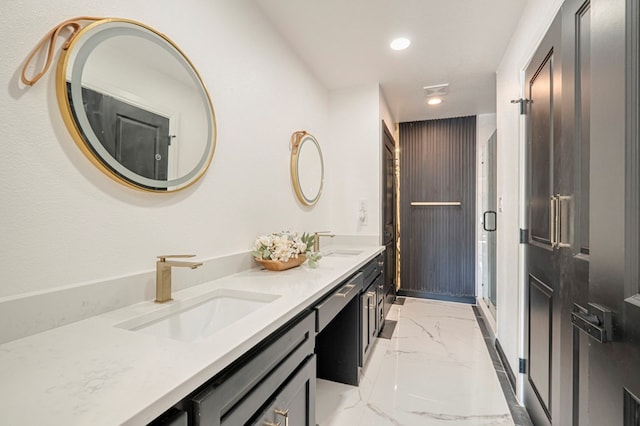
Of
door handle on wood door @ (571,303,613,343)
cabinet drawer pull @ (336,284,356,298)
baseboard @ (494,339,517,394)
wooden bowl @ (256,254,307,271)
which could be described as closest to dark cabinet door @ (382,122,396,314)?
baseboard @ (494,339,517,394)

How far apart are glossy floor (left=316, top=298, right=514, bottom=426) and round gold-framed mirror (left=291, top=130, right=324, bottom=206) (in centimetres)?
141

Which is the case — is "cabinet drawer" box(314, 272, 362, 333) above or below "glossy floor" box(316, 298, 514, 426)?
above

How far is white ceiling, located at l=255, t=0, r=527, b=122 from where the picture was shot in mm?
1782

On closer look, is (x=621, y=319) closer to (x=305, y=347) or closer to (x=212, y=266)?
(x=305, y=347)

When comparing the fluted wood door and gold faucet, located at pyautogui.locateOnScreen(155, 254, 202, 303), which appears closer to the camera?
gold faucet, located at pyautogui.locateOnScreen(155, 254, 202, 303)

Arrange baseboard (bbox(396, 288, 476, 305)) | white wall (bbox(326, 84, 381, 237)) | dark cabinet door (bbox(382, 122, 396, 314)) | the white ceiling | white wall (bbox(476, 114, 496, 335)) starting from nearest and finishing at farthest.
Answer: the white ceiling
white wall (bbox(326, 84, 381, 237))
dark cabinet door (bbox(382, 122, 396, 314))
white wall (bbox(476, 114, 496, 335))
baseboard (bbox(396, 288, 476, 305))

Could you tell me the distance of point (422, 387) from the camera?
6.32 ft

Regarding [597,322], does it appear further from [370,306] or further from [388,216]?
[388,216]

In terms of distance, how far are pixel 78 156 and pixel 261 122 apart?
3.59ft

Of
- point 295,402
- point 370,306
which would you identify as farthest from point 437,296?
point 295,402

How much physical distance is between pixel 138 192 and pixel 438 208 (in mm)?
3720

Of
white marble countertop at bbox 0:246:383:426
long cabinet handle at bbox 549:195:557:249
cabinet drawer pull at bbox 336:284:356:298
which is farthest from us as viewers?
cabinet drawer pull at bbox 336:284:356:298

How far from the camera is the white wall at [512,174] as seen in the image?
1678mm

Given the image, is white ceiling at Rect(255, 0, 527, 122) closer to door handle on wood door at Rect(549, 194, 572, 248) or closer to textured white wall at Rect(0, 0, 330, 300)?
textured white wall at Rect(0, 0, 330, 300)
